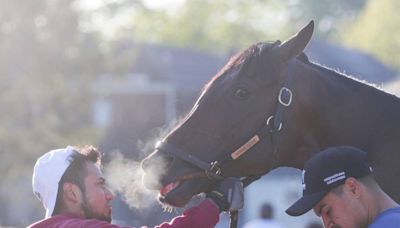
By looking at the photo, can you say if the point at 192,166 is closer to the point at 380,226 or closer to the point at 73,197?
the point at 73,197

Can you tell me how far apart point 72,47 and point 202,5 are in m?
37.8

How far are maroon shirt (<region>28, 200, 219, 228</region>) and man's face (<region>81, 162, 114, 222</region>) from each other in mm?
81

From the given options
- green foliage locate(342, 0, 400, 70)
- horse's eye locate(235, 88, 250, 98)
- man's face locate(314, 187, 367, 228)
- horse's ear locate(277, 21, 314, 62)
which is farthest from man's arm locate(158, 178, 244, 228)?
green foliage locate(342, 0, 400, 70)

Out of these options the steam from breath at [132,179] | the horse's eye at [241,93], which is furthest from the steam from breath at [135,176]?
the horse's eye at [241,93]

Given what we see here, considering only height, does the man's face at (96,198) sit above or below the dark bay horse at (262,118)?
below

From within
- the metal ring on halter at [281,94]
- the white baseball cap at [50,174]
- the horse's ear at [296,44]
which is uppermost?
the horse's ear at [296,44]

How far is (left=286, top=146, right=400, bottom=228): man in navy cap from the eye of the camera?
391 centimetres

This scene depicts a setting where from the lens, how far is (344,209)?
12.9ft

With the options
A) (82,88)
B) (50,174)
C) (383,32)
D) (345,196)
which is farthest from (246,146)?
(383,32)

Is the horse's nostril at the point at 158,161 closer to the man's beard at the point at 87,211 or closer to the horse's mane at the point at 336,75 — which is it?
the man's beard at the point at 87,211

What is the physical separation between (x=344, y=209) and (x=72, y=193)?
1.48 metres

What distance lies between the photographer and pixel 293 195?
1135 inches

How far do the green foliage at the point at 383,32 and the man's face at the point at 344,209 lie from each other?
5248 centimetres

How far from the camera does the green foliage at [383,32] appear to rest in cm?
5659
